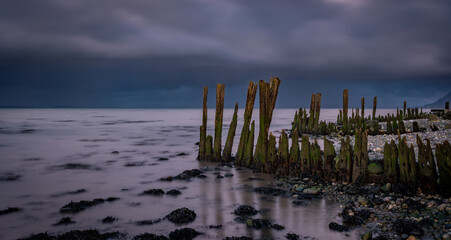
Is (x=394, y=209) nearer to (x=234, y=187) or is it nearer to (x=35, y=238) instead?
(x=234, y=187)

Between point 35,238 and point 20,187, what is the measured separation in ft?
15.7

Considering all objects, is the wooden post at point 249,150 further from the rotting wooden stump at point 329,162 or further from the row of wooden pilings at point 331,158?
the rotting wooden stump at point 329,162

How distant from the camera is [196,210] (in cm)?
657

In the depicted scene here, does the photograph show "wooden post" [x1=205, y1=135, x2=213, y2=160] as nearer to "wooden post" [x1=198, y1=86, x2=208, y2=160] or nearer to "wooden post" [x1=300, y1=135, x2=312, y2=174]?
"wooden post" [x1=198, y1=86, x2=208, y2=160]

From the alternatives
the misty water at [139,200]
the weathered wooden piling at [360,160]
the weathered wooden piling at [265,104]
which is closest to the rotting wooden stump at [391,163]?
the weathered wooden piling at [360,160]

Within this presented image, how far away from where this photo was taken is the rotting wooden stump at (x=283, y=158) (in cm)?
902

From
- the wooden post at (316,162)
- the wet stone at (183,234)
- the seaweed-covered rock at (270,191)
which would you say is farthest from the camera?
the wooden post at (316,162)

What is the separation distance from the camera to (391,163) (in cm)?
702

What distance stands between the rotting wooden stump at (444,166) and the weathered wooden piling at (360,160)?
1.51 metres

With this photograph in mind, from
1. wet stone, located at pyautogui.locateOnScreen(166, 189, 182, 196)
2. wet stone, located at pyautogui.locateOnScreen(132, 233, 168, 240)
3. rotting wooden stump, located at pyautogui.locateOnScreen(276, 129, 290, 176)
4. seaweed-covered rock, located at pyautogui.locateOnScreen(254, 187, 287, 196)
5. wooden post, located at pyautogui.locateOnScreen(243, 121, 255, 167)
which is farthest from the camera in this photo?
wooden post, located at pyautogui.locateOnScreen(243, 121, 255, 167)

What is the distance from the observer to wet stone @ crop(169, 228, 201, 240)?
5.05 m

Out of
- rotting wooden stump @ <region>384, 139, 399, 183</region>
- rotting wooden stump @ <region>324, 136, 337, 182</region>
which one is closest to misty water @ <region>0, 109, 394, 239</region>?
rotting wooden stump @ <region>324, 136, 337, 182</region>

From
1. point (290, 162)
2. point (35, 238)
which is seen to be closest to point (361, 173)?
point (290, 162)

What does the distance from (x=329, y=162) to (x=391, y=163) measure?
1511mm
